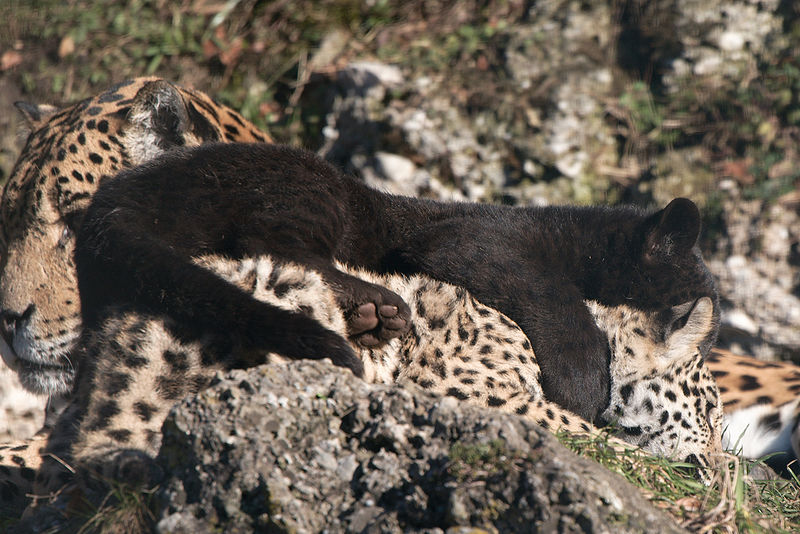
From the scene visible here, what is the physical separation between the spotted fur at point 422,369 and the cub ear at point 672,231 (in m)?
0.35

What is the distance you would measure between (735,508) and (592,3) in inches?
268

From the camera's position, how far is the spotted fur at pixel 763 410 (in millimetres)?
5695

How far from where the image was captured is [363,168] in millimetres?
8312

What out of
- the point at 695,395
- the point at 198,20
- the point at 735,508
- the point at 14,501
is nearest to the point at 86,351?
the point at 14,501

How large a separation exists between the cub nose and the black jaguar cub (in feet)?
3.11

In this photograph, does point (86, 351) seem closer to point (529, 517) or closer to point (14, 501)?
point (14, 501)

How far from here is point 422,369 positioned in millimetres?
4449

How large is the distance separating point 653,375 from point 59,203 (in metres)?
3.56

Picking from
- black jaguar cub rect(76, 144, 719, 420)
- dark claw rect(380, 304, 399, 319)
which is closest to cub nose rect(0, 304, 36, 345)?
black jaguar cub rect(76, 144, 719, 420)

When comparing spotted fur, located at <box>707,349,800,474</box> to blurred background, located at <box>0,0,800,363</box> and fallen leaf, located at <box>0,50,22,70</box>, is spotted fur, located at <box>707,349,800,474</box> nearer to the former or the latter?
blurred background, located at <box>0,0,800,363</box>

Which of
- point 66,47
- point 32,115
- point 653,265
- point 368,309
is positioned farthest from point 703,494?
point 66,47

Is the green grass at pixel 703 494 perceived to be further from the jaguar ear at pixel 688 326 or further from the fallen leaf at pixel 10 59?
the fallen leaf at pixel 10 59

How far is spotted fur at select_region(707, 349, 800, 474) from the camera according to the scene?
570 centimetres

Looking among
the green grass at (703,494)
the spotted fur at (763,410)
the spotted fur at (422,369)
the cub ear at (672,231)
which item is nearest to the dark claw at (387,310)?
A: the spotted fur at (422,369)
